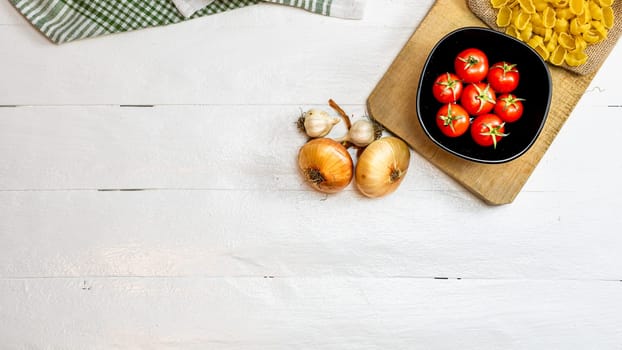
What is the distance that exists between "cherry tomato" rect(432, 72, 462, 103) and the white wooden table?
0.15 m

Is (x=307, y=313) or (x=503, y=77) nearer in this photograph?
(x=503, y=77)

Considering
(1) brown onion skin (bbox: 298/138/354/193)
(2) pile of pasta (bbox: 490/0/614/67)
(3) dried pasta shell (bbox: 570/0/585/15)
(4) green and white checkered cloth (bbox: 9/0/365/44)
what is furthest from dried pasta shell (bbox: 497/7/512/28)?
(1) brown onion skin (bbox: 298/138/354/193)

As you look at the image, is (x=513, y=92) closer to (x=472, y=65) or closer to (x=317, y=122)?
(x=472, y=65)

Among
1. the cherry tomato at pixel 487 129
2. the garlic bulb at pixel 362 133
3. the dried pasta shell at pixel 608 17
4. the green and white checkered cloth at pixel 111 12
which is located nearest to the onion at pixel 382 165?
the garlic bulb at pixel 362 133

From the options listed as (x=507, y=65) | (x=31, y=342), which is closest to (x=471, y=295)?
(x=507, y=65)

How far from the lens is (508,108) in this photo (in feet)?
3.05

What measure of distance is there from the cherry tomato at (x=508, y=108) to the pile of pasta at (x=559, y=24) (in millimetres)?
125

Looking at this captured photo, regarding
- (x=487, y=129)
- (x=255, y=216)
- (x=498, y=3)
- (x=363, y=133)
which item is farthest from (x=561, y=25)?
(x=255, y=216)

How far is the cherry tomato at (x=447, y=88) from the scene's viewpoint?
0.93m

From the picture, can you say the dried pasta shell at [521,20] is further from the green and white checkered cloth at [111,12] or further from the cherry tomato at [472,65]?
the green and white checkered cloth at [111,12]

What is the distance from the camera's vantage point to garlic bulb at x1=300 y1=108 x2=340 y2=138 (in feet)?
3.35

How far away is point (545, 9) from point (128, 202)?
84 cm

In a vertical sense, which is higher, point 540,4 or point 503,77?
point 540,4

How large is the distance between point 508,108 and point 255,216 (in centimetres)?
50
